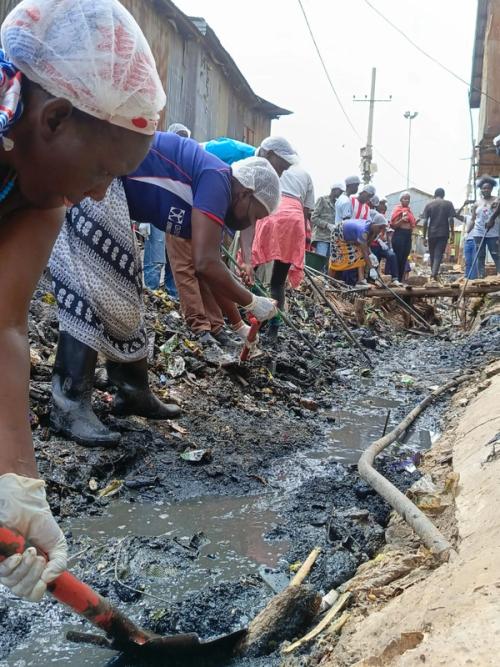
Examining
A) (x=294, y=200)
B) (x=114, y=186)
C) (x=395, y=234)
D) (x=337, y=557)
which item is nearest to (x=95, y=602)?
(x=337, y=557)

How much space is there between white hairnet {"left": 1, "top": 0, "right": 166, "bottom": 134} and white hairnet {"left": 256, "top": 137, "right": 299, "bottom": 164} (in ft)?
12.9

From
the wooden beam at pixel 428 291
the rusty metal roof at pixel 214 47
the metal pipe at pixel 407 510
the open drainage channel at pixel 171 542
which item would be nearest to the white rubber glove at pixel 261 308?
the open drainage channel at pixel 171 542

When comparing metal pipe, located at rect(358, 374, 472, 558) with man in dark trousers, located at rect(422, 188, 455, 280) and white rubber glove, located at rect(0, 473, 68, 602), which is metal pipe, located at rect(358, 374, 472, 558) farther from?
man in dark trousers, located at rect(422, 188, 455, 280)

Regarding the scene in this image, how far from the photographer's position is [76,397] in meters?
2.90

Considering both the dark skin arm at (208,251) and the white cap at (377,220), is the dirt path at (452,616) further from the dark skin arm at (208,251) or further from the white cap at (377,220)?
the white cap at (377,220)

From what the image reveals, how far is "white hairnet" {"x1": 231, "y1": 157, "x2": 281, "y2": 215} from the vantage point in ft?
11.1

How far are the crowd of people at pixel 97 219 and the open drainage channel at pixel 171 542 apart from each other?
0.49 metres

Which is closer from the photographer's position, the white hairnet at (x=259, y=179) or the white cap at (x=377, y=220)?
the white hairnet at (x=259, y=179)

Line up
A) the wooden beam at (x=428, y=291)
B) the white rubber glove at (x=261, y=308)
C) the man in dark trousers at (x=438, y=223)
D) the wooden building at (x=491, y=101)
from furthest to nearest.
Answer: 1. the man in dark trousers at (x=438, y=223)
2. the wooden building at (x=491, y=101)
3. the wooden beam at (x=428, y=291)
4. the white rubber glove at (x=261, y=308)

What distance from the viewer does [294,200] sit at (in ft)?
21.2

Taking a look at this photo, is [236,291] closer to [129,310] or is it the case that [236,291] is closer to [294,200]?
[129,310]

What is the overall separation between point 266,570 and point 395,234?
451 inches

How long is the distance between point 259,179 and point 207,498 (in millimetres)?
1742

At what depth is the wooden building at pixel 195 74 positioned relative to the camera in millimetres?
9212
